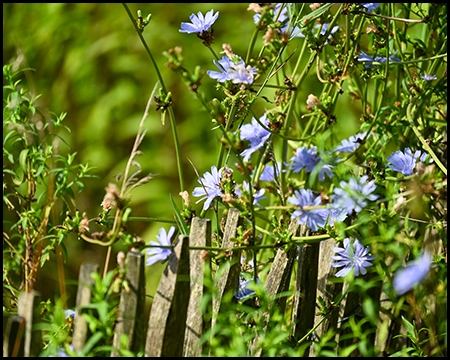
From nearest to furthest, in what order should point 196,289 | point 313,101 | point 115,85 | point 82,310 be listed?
point 82,310
point 196,289
point 313,101
point 115,85

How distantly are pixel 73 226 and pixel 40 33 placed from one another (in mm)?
2241

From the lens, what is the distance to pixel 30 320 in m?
0.72

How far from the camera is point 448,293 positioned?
31.1 inches

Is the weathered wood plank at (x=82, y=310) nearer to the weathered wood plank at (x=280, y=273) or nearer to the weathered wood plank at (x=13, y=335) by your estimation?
the weathered wood plank at (x=13, y=335)

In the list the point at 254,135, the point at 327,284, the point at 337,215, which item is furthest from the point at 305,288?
the point at 254,135

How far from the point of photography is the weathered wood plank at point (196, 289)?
2.73 ft

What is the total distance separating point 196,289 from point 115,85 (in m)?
2.10

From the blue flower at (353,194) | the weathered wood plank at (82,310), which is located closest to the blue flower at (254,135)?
the blue flower at (353,194)

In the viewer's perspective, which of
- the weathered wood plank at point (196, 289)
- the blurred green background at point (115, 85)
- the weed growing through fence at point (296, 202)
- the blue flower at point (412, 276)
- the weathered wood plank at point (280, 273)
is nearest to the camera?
the blue flower at point (412, 276)

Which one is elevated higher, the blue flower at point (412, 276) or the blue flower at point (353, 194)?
the blue flower at point (353, 194)

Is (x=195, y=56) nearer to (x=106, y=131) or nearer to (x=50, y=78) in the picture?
(x=106, y=131)

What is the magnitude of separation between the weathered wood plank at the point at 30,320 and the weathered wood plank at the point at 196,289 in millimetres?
222

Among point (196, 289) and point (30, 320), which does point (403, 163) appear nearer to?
point (196, 289)

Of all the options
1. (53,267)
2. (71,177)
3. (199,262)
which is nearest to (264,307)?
(199,262)
